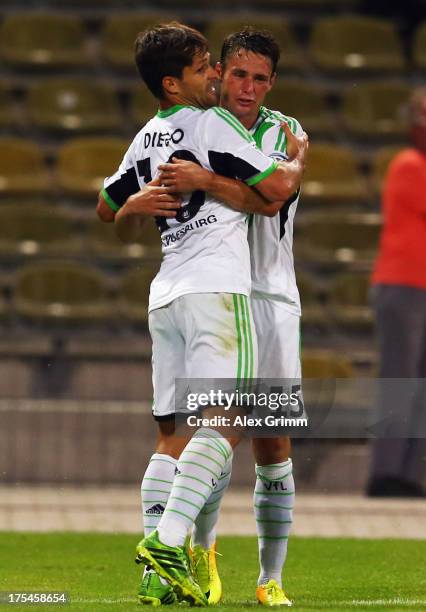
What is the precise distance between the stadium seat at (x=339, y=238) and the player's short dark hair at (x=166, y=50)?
19.7 ft

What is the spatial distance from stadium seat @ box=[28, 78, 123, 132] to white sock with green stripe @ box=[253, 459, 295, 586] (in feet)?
24.5

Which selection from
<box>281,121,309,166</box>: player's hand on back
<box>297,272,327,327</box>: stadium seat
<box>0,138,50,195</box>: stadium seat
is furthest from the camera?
<box>0,138,50,195</box>: stadium seat

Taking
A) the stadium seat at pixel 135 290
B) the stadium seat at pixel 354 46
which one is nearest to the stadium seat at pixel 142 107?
the stadium seat at pixel 354 46

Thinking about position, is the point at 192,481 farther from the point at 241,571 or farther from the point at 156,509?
the point at 241,571

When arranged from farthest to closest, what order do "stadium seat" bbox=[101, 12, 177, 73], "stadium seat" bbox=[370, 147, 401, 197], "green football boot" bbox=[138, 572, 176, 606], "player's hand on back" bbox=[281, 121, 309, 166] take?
"stadium seat" bbox=[101, 12, 177, 73] → "stadium seat" bbox=[370, 147, 401, 197] → "player's hand on back" bbox=[281, 121, 309, 166] → "green football boot" bbox=[138, 572, 176, 606]

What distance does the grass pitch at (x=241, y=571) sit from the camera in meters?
4.74

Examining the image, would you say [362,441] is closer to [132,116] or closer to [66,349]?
[66,349]

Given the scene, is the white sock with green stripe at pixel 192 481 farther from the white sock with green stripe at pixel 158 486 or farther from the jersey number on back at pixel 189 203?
the jersey number on back at pixel 189 203

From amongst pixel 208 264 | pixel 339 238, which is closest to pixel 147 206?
pixel 208 264

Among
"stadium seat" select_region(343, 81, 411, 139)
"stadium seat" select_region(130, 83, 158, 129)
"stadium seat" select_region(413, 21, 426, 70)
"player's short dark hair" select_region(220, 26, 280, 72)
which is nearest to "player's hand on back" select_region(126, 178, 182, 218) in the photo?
"player's short dark hair" select_region(220, 26, 280, 72)

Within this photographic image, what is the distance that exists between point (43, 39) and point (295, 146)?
26.7 ft

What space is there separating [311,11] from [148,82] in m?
8.74

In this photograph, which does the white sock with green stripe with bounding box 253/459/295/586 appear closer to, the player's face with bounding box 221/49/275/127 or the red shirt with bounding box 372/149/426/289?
the player's face with bounding box 221/49/275/127

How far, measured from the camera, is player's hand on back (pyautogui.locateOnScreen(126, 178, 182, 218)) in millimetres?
4582
